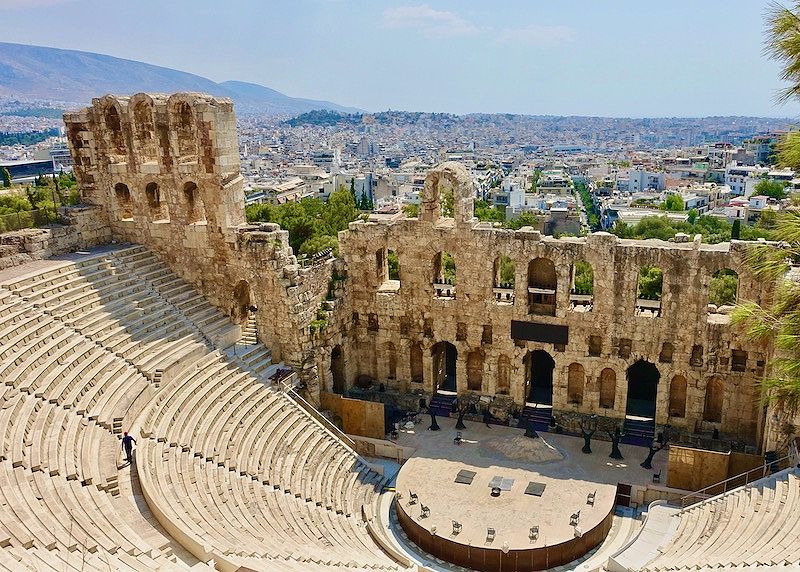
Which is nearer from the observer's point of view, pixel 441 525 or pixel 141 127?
pixel 441 525

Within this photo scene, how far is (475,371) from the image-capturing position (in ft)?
104

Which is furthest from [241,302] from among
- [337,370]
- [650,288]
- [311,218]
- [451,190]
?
[650,288]

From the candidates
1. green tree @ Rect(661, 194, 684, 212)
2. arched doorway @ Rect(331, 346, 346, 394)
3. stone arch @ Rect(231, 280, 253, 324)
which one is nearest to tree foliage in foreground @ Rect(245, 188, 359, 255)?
stone arch @ Rect(231, 280, 253, 324)

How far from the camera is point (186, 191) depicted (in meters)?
30.1

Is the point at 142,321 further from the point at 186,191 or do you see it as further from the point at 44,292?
the point at 186,191

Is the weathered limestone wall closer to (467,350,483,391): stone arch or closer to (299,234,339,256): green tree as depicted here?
(467,350,483,391): stone arch

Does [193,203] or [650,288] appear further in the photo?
[650,288]

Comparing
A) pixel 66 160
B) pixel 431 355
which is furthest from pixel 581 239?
pixel 66 160

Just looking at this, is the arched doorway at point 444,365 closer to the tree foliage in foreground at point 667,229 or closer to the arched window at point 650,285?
the arched window at point 650,285

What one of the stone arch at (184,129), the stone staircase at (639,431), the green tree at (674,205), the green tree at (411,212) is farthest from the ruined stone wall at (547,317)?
the green tree at (674,205)

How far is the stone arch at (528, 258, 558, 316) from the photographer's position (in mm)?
29594

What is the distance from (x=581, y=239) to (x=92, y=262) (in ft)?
68.4

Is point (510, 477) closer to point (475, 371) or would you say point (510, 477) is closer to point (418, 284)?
point (475, 371)

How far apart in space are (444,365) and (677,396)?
37.9 ft
